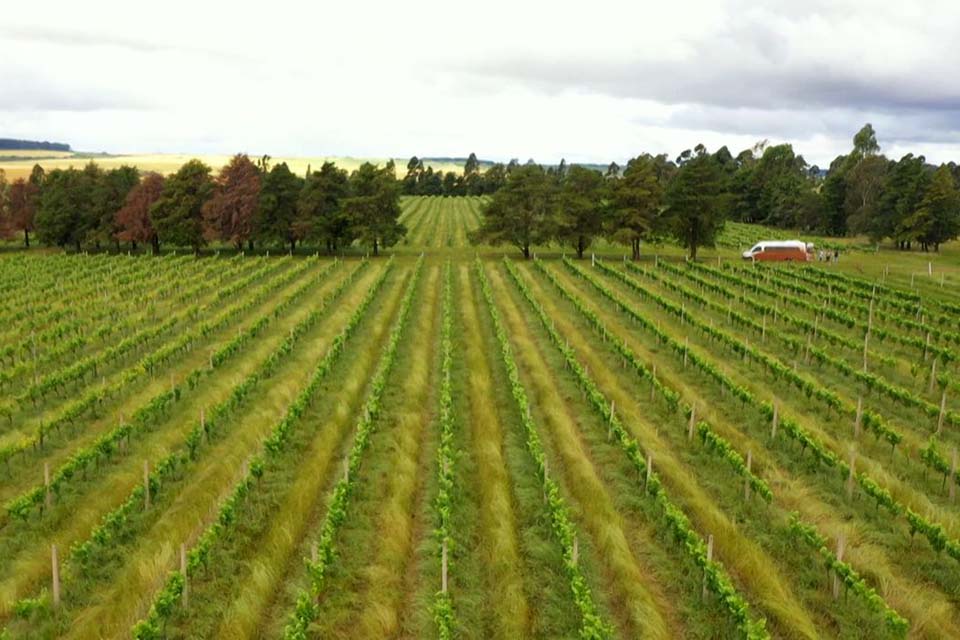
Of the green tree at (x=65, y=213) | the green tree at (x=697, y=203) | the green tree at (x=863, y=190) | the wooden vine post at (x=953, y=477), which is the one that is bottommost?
the wooden vine post at (x=953, y=477)

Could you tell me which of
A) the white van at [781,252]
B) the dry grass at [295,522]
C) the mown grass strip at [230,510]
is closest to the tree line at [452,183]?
the white van at [781,252]

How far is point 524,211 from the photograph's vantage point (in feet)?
173

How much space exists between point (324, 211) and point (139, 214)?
16236 mm

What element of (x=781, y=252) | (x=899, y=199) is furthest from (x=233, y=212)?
(x=899, y=199)

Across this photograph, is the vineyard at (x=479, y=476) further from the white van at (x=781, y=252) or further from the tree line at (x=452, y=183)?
the tree line at (x=452, y=183)

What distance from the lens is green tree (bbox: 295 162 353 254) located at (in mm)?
52406

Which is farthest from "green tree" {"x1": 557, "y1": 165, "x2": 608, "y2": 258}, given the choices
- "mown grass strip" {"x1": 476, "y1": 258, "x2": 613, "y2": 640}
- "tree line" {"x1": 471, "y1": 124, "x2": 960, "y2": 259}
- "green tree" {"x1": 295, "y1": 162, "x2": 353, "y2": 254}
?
"mown grass strip" {"x1": 476, "y1": 258, "x2": 613, "y2": 640}

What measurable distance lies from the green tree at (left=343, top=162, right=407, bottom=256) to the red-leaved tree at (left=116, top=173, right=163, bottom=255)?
17293 millimetres

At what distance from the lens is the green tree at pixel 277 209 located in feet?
174

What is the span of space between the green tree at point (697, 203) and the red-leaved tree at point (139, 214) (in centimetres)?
4203

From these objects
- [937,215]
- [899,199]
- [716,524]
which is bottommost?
[716,524]

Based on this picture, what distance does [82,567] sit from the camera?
11.0m

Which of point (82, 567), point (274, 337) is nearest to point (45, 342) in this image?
point (274, 337)

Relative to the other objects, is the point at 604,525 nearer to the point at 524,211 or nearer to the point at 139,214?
the point at 524,211
